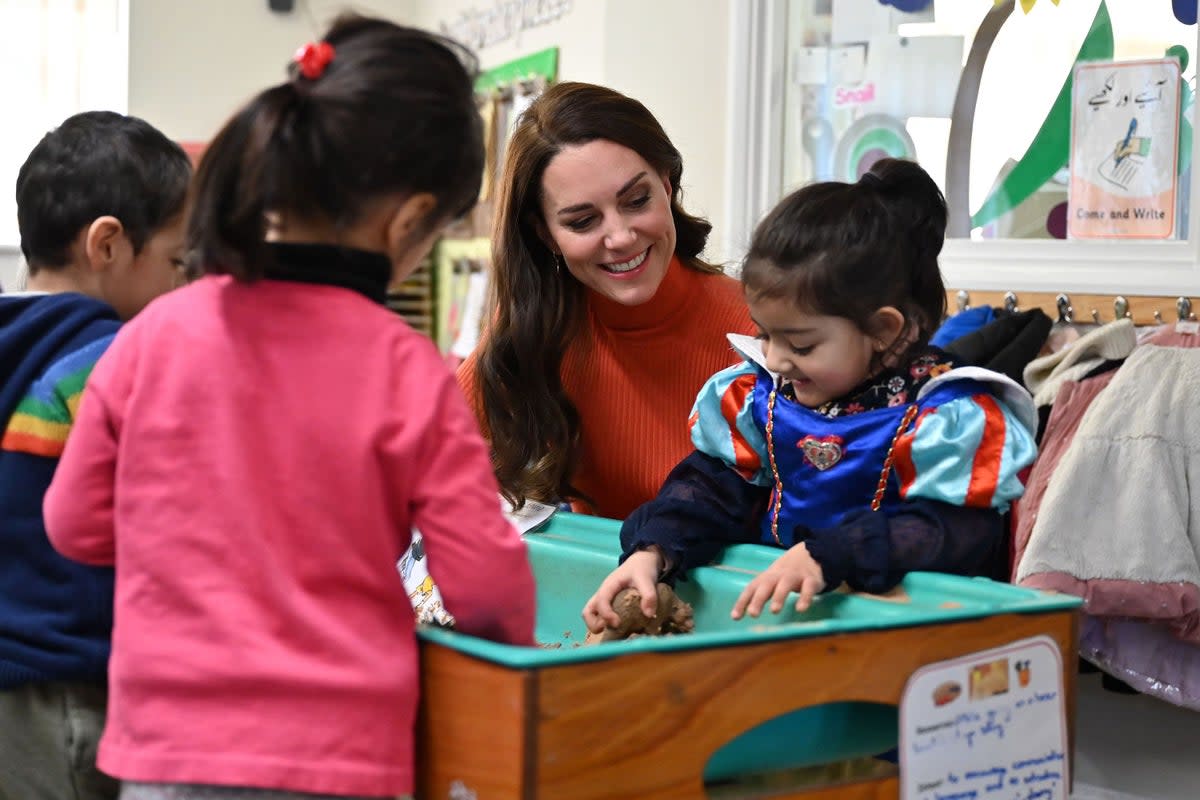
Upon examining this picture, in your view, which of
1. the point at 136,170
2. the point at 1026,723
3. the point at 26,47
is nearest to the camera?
the point at 1026,723

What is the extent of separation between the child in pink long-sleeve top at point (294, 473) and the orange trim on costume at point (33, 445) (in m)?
0.26

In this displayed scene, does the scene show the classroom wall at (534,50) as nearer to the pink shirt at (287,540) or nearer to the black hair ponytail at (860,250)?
the black hair ponytail at (860,250)

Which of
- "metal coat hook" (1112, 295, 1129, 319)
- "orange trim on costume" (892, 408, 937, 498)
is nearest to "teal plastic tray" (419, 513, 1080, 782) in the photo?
"orange trim on costume" (892, 408, 937, 498)

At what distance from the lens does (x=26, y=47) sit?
417 cm

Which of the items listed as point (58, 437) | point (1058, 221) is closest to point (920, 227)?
point (58, 437)

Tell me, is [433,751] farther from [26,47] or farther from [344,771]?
[26,47]

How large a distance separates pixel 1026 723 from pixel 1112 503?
0.97m

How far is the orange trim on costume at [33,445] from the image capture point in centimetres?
133

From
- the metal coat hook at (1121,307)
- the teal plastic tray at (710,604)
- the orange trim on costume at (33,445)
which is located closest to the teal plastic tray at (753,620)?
the teal plastic tray at (710,604)

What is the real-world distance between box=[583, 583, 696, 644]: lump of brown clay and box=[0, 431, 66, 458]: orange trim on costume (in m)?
0.53

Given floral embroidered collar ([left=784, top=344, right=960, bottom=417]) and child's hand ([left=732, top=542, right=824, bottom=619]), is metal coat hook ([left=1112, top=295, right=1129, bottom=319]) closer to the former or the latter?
floral embroidered collar ([left=784, top=344, right=960, bottom=417])

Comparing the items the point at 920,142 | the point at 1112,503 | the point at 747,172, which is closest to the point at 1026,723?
the point at 1112,503

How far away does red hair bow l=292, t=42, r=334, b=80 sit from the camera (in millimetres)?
1074

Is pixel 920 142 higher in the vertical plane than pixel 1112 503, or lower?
higher
